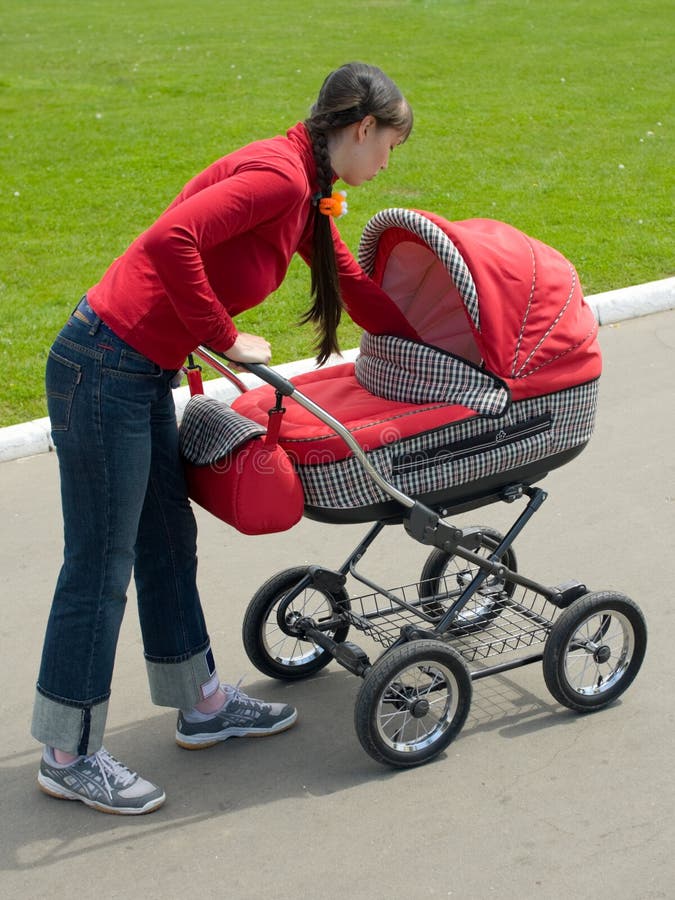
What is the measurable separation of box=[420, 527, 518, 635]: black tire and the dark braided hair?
112cm

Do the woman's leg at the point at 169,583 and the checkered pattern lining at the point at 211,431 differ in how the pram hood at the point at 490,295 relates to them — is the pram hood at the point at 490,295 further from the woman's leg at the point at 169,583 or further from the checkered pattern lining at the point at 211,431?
the woman's leg at the point at 169,583

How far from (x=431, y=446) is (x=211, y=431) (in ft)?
1.89

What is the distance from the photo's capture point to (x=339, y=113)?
2951 millimetres

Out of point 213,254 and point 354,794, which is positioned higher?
point 213,254

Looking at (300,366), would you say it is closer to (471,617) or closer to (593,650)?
(471,617)

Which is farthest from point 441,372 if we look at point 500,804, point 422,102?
point 422,102

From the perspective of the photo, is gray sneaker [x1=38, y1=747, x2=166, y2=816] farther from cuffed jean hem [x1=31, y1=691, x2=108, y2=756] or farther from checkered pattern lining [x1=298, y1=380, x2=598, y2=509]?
checkered pattern lining [x1=298, y1=380, x2=598, y2=509]

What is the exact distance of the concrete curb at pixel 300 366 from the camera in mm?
5488

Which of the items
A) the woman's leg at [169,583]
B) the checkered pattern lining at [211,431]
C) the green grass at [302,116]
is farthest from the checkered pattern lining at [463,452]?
the green grass at [302,116]

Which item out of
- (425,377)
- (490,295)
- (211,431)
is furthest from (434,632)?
(490,295)

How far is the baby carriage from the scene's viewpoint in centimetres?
316

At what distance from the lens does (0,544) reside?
4.75 metres

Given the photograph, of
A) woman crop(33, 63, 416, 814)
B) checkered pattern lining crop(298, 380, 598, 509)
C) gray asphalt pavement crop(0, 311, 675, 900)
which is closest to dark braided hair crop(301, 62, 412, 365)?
woman crop(33, 63, 416, 814)

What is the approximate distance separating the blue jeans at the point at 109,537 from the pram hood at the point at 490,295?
0.79 metres
